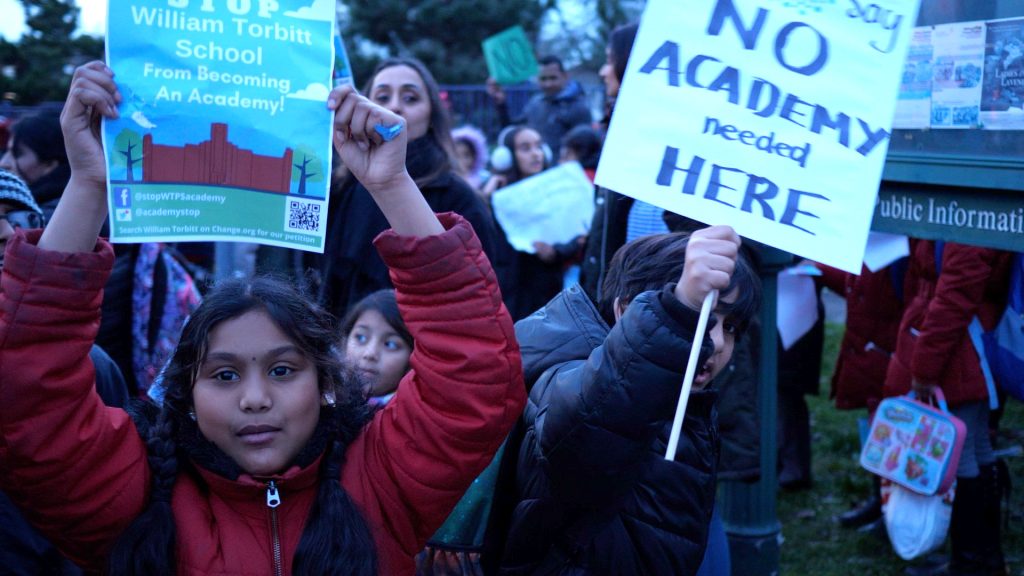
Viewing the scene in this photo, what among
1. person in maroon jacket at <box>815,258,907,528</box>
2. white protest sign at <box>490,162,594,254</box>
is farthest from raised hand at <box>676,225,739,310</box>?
white protest sign at <box>490,162,594,254</box>

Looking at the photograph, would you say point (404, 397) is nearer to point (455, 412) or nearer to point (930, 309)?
point (455, 412)

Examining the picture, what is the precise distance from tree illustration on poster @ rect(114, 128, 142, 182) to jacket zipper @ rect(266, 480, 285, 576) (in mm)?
634

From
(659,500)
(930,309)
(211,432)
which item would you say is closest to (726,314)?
(659,500)

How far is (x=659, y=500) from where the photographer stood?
7.22 feet

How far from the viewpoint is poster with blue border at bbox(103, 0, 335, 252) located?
6.71ft

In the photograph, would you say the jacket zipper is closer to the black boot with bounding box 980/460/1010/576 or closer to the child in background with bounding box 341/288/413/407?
the child in background with bounding box 341/288/413/407

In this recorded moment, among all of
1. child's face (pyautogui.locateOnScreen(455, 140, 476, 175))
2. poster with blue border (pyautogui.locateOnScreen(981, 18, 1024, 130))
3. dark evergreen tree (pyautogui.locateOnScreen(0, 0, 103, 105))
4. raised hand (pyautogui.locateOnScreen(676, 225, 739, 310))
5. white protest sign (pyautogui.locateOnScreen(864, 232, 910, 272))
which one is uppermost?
dark evergreen tree (pyautogui.locateOnScreen(0, 0, 103, 105))

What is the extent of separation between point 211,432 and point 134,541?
0.24 m

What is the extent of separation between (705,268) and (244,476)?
0.92 m

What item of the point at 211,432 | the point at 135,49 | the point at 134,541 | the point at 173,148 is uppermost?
the point at 135,49

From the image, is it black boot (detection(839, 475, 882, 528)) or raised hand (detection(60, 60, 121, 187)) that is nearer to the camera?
raised hand (detection(60, 60, 121, 187))

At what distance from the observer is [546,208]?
5848 mm

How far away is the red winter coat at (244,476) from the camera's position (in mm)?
1779

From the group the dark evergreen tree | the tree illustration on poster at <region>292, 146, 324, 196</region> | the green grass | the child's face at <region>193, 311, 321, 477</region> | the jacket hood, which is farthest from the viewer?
the dark evergreen tree
